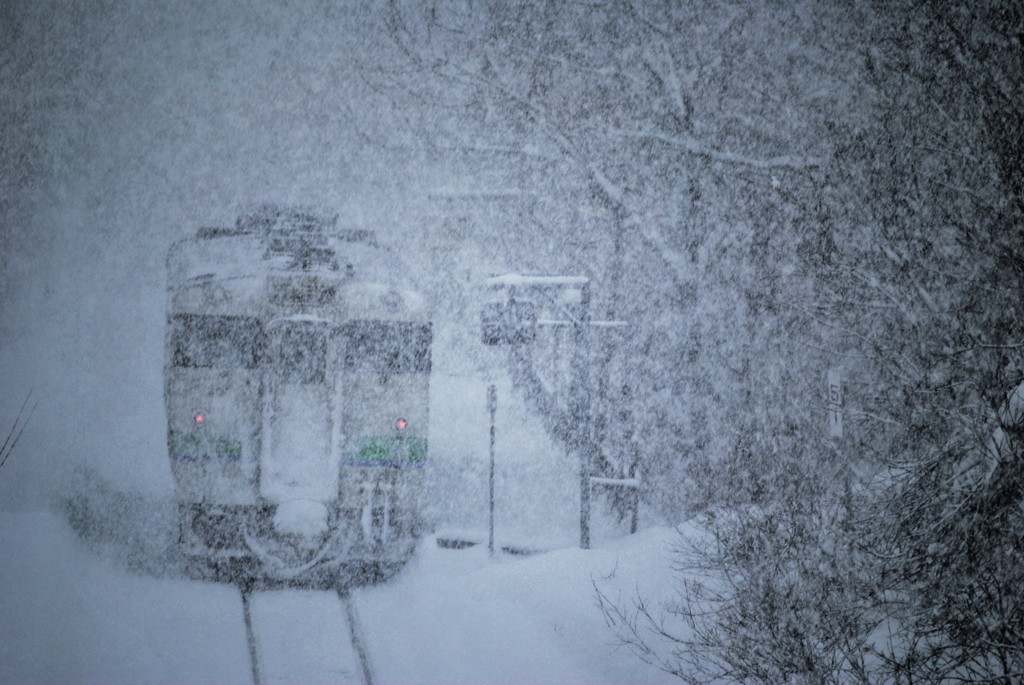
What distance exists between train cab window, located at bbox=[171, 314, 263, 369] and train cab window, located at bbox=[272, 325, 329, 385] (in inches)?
5.1

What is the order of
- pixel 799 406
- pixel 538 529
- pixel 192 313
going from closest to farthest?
pixel 192 313, pixel 799 406, pixel 538 529

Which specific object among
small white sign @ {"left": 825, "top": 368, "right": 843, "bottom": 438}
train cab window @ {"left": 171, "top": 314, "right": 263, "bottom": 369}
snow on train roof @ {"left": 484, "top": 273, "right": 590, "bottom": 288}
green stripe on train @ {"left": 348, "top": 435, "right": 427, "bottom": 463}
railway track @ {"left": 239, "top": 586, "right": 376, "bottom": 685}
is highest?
snow on train roof @ {"left": 484, "top": 273, "right": 590, "bottom": 288}

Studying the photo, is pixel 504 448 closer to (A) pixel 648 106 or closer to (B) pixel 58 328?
(A) pixel 648 106

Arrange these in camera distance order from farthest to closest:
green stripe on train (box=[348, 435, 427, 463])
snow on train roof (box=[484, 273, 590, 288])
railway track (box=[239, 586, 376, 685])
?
snow on train roof (box=[484, 273, 590, 288]) < green stripe on train (box=[348, 435, 427, 463]) < railway track (box=[239, 586, 376, 685])

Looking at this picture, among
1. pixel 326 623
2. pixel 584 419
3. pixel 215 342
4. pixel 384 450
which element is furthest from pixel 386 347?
pixel 326 623

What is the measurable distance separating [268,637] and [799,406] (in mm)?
3705

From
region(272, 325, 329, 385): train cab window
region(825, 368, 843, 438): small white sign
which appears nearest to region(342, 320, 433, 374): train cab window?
region(272, 325, 329, 385): train cab window

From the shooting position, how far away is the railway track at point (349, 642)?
11.8 ft

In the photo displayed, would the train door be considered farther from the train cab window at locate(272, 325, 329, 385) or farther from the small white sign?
the small white sign

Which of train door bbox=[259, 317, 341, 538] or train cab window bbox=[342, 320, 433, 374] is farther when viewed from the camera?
train cab window bbox=[342, 320, 433, 374]

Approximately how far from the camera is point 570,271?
7.07 meters

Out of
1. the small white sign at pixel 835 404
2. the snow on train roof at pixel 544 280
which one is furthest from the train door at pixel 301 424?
the small white sign at pixel 835 404

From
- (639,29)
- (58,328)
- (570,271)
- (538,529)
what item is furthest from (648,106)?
(58,328)

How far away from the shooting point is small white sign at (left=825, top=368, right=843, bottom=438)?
3336 mm
